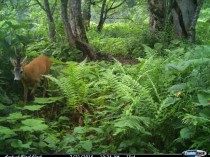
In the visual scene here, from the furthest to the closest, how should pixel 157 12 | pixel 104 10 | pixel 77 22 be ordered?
pixel 104 10 → pixel 157 12 → pixel 77 22

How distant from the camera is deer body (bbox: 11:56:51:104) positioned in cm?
497

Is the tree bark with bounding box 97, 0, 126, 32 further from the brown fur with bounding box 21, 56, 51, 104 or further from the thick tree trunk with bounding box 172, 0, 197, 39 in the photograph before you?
the brown fur with bounding box 21, 56, 51, 104

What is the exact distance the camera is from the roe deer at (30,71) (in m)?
4.96

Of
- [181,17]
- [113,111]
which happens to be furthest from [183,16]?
[113,111]

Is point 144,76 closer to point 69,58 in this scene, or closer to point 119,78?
point 119,78

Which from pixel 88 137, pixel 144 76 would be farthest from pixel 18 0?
pixel 88 137

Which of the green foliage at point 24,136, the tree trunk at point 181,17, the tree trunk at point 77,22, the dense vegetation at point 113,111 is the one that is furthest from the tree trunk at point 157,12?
the green foliage at point 24,136

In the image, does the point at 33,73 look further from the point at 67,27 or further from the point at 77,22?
the point at 77,22

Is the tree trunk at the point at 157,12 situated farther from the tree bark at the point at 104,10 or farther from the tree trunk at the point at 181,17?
the tree bark at the point at 104,10

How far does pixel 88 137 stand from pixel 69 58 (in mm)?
3883

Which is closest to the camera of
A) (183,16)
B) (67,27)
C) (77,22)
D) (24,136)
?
(24,136)

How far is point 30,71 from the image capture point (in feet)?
17.7

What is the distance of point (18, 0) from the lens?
1345cm

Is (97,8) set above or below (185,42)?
above
